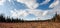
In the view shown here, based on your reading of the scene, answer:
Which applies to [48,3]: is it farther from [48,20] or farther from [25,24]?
[25,24]

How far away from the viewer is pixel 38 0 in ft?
3.24

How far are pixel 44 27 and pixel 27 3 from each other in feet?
0.71

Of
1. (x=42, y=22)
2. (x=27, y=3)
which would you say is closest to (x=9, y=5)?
(x=27, y=3)

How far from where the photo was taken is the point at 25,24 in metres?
0.97

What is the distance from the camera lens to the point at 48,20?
975 mm

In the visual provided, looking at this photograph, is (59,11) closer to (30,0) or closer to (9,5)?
(30,0)

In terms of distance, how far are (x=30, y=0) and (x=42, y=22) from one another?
0.61 ft

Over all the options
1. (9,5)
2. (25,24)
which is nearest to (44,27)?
(25,24)

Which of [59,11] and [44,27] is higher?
[59,11]

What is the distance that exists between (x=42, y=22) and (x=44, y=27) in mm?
39

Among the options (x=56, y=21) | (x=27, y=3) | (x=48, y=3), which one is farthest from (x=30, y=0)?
(x=56, y=21)

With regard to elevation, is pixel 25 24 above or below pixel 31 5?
below

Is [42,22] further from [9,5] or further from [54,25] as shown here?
[9,5]

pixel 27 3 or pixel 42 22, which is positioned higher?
pixel 27 3
